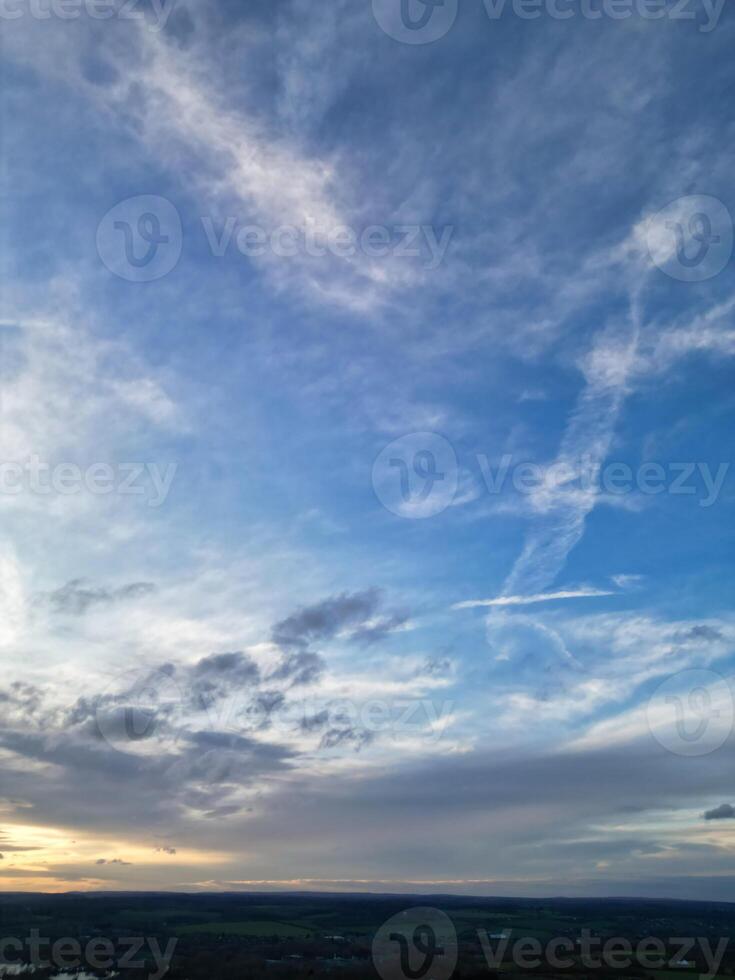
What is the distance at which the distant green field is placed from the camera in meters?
173

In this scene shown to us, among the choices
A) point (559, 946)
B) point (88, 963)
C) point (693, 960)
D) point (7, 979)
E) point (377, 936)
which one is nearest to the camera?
point (7, 979)

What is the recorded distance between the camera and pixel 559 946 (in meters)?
167

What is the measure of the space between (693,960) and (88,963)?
12319 cm

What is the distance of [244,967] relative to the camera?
4988 inches

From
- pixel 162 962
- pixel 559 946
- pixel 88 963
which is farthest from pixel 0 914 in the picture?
pixel 559 946

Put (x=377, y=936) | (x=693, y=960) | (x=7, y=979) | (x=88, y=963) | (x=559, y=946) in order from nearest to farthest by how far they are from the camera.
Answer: (x=7, y=979) → (x=88, y=963) → (x=693, y=960) → (x=559, y=946) → (x=377, y=936)

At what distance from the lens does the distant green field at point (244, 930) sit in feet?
569

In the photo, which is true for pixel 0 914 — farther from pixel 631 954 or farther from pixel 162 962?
pixel 631 954

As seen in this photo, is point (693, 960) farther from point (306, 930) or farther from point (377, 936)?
point (306, 930)

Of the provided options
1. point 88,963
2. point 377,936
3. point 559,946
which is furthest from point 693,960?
point 88,963

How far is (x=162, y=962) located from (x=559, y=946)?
9246 centimetres

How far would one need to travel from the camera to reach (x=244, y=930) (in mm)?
183500

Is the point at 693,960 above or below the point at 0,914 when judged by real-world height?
below

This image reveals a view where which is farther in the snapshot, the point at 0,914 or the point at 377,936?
the point at 377,936
